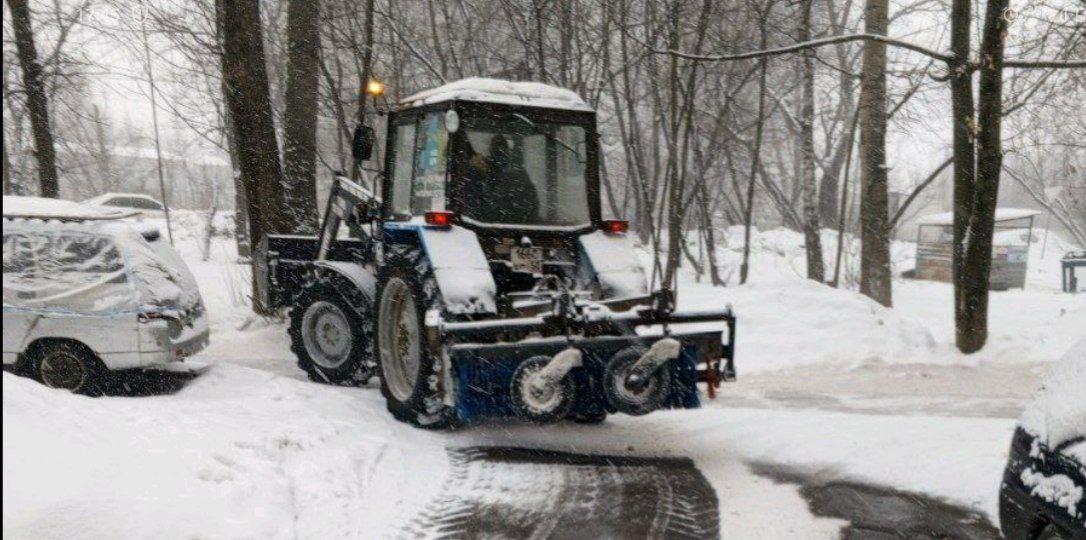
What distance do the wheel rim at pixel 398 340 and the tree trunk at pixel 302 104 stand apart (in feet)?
20.0

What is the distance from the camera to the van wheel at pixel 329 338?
8.85 metres

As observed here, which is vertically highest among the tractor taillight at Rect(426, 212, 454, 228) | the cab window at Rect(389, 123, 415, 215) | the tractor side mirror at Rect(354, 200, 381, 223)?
the cab window at Rect(389, 123, 415, 215)

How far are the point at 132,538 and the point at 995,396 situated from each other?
26.3 feet

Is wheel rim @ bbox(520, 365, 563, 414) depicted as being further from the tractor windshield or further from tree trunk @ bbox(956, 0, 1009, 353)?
tree trunk @ bbox(956, 0, 1009, 353)

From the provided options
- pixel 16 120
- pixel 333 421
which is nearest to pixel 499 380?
pixel 333 421

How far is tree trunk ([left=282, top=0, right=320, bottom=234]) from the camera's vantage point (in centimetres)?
1405

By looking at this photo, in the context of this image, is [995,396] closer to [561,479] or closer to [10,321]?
[561,479]

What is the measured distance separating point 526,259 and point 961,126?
6.34m

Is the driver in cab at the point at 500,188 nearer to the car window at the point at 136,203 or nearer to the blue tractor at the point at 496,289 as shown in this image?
the blue tractor at the point at 496,289

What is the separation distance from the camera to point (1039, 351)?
37.0 ft

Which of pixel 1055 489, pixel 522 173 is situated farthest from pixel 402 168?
pixel 1055 489

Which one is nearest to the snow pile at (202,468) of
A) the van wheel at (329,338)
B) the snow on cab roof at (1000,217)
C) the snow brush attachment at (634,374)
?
the snow brush attachment at (634,374)

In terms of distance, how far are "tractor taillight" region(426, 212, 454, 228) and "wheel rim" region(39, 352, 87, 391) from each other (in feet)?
12.0

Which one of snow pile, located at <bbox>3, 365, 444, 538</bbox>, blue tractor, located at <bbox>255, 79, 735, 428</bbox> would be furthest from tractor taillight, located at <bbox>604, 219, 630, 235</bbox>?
snow pile, located at <bbox>3, 365, 444, 538</bbox>
